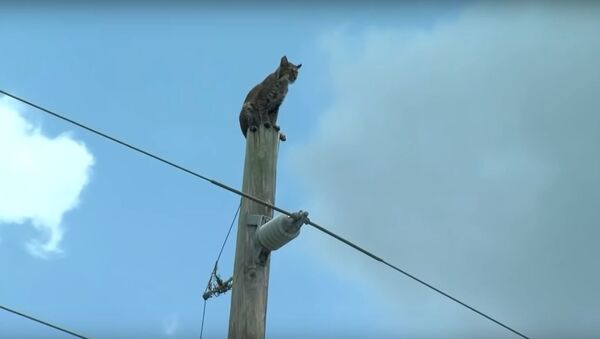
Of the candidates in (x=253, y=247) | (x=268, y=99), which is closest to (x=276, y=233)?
(x=253, y=247)

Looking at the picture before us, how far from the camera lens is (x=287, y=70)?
609 centimetres

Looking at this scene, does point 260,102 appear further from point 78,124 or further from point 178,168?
point 78,124

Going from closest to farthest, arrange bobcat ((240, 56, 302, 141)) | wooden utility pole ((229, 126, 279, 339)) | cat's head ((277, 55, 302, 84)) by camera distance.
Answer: wooden utility pole ((229, 126, 279, 339)), bobcat ((240, 56, 302, 141)), cat's head ((277, 55, 302, 84))

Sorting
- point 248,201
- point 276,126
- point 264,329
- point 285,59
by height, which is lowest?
point 264,329

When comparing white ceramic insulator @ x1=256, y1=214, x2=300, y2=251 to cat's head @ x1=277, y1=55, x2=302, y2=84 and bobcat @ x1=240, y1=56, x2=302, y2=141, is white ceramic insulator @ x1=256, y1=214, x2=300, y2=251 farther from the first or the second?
cat's head @ x1=277, y1=55, x2=302, y2=84

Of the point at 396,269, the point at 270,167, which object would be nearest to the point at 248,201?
the point at 270,167

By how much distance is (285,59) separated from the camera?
20.2 feet

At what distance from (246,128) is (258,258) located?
1094mm

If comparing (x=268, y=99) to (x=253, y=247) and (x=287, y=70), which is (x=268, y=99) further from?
(x=253, y=247)

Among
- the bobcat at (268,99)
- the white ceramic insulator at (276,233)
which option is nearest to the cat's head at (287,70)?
the bobcat at (268,99)

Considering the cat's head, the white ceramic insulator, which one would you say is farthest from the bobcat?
the white ceramic insulator

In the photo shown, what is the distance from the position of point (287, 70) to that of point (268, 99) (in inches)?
→ 21.3

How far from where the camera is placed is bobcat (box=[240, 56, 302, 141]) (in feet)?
17.8

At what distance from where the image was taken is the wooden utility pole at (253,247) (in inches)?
181
